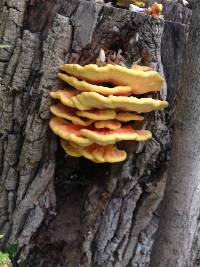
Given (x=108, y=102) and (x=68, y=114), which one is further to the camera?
(x=68, y=114)

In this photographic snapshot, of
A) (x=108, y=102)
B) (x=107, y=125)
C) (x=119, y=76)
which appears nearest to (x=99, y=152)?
(x=107, y=125)

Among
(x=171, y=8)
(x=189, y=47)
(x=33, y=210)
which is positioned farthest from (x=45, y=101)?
(x=171, y=8)

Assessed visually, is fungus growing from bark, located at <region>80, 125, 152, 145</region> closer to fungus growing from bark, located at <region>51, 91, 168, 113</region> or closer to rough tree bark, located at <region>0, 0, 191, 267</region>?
fungus growing from bark, located at <region>51, 91, 168, 113</region>

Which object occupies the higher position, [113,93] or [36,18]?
[36,18]

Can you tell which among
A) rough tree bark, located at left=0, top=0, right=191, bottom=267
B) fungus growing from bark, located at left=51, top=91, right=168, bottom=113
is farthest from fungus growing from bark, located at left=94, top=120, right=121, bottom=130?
rough tree bark, located at left=0, top=0, right=191, bottom=267

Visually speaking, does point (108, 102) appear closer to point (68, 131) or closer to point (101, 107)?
point (101, 107)

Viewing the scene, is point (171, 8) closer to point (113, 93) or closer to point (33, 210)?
point (113, 93)
